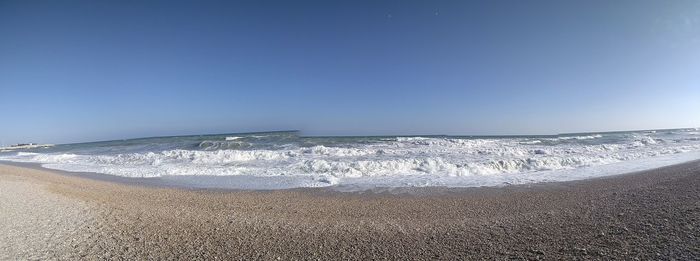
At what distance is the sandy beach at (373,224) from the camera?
4379 mm

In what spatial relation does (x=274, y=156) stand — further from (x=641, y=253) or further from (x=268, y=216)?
(x=641, y=253)

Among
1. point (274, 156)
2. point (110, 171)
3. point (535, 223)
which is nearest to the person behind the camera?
point (535, 223)

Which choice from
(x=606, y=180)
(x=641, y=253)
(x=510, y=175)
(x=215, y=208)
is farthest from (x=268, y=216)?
(x=606, y=180)

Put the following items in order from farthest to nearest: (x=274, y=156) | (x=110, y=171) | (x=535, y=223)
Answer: (x=274, y=156)
(x=110, y=171)
(x=535, y=223)

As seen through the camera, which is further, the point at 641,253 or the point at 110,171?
the point at 110,171

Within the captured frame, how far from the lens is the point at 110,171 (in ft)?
49.0

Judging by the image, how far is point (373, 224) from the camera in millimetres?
5594

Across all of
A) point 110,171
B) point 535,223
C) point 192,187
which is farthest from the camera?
point 110,171

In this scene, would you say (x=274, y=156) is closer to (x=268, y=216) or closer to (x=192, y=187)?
(x=192, y=187)

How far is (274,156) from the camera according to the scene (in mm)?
18781

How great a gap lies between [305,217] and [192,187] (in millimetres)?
5671

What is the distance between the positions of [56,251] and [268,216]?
3.13 meters

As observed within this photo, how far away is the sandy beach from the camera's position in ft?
14.4

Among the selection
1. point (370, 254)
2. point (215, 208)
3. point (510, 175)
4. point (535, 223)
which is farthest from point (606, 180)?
point (215, 208)
